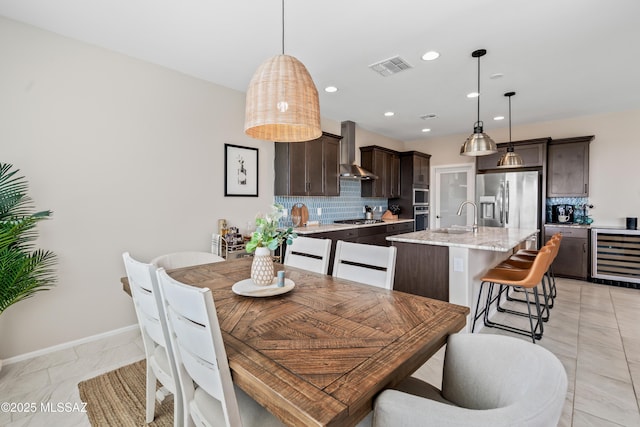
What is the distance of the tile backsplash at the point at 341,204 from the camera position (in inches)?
187

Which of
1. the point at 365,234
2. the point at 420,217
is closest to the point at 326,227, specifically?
the point at 365,234

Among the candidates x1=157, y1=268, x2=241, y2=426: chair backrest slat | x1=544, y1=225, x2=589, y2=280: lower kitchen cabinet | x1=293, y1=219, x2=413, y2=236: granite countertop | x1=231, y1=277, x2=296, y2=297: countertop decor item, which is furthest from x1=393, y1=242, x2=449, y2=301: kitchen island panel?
x1=544, y1=225, x2=589, y2=280: lower kitchen cabinet

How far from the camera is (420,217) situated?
654 centimetres

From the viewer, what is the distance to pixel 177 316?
3.63 feet

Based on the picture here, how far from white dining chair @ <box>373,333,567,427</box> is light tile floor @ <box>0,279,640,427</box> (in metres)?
1.21

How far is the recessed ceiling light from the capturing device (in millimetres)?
2875

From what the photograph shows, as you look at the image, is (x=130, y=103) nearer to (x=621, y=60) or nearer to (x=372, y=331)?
(x=372, y=331)

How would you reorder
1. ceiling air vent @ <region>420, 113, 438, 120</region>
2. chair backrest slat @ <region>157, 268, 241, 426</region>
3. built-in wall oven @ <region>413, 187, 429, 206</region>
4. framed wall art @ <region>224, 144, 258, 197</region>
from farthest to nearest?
built-in wall oven @ <region>413, 187, 429, 206</region>, ceiling air vent @ <region>420, 113, 438, 120</region>, framed wall art @ <region>224, 144, 258, 197</region>, chair backrest slat @ <region>157, 268, 241, 426</region>

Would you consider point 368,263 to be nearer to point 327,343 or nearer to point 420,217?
point 327,343

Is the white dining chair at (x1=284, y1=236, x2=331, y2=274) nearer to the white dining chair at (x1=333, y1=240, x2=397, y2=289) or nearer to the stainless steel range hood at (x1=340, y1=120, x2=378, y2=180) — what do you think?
the white dining chair at (x1=333, y1=240, x2=397, y2=289)

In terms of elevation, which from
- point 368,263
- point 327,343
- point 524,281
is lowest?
point 524,281

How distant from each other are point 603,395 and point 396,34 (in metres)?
3.01

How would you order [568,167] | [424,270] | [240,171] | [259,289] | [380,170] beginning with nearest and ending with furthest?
[259,289] < [424,270] < [240,171] < [568,167] < [380,170]

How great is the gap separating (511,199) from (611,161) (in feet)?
5.14
